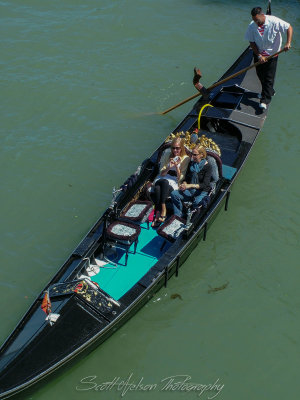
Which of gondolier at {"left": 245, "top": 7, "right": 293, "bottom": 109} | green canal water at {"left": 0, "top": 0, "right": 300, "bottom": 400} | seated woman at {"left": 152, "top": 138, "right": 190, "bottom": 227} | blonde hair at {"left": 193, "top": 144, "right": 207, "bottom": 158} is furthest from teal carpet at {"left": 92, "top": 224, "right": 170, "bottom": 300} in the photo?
gondolier at {"left": 245, "top": 7, "right": 293, "bottom": 109}

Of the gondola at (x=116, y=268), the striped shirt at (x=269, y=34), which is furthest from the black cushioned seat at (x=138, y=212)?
the striped shirt at (x=269, y=34)

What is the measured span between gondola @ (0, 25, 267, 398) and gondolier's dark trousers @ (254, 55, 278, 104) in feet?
1.63

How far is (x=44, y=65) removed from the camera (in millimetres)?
10656

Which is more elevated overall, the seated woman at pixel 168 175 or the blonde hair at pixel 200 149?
the blonde hair at pixel 200 149

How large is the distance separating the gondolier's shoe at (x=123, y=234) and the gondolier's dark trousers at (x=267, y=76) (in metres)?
3.60

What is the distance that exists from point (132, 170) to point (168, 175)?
1438mm

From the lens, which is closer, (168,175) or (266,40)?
(168,175)

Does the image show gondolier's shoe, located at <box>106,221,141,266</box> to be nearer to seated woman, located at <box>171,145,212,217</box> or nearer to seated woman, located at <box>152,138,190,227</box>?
seated woman, located at <box>152,138,190,227</box>

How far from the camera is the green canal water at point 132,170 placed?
5.46m

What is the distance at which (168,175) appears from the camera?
6.64 m

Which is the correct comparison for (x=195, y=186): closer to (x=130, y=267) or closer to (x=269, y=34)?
(x=130, y=267)

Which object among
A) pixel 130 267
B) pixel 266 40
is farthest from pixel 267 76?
pixel 130 267

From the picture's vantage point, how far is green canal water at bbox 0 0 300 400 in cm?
546

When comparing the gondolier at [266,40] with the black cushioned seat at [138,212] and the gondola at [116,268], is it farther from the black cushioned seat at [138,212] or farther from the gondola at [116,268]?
the black cushioned seat at [138,212]
